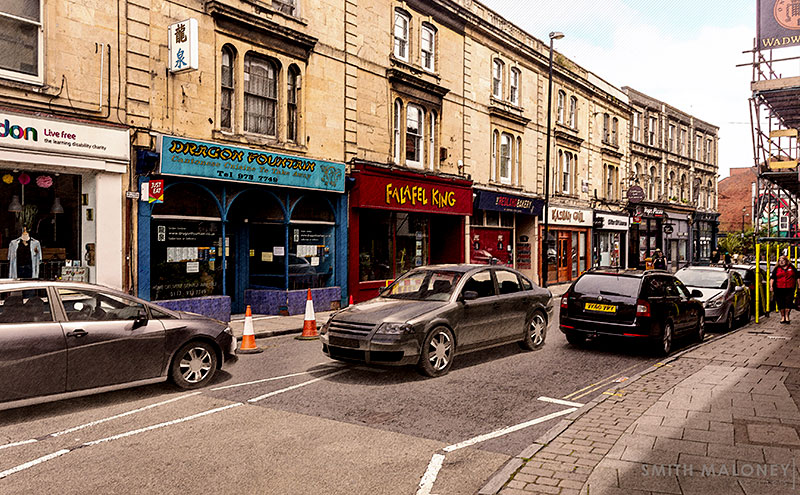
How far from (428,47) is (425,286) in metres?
13.6

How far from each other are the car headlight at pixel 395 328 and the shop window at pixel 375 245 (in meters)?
10.00

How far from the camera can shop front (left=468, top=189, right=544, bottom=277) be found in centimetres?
2366

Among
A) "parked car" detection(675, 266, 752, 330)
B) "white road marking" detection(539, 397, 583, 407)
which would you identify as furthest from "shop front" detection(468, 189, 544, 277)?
"white road marking" detection(539, 397, 583, 407)

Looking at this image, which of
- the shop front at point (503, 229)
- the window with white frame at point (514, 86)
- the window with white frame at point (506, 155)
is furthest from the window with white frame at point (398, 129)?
the window with white frame at point (514, 86)

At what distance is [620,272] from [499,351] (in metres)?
2.76

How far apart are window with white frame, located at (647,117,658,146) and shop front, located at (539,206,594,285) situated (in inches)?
413

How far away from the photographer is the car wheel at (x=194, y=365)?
24.8ft

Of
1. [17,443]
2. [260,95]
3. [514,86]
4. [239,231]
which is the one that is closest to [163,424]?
[17,443]

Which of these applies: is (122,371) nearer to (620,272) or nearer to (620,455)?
(620,455)

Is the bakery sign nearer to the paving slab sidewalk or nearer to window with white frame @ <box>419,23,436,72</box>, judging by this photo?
window with white frame @ <box>419,23,436,72</box>

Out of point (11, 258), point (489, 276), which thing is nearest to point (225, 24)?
point (11, 258)

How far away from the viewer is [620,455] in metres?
5.15

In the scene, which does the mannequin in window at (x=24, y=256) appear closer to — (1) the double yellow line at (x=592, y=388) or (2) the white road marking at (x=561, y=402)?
(2) the white road marking at (x=561, y=402)

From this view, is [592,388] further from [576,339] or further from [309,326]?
[309,326]
